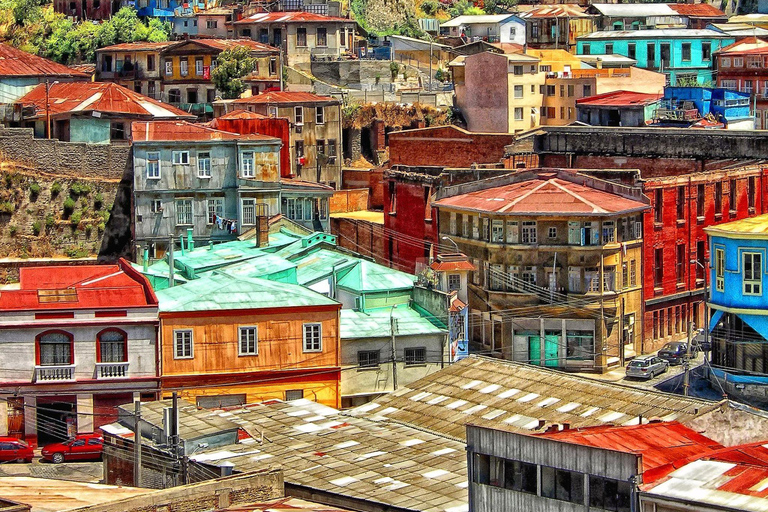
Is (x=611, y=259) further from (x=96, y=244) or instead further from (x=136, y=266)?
(x=96, y=244)

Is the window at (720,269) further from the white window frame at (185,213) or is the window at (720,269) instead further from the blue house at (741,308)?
the white window frame at (185,213)

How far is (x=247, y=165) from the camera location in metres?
89.3

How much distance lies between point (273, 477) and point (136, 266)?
122 ft

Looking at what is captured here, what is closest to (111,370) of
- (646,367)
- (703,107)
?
(646,367)

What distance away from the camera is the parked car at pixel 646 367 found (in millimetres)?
72062

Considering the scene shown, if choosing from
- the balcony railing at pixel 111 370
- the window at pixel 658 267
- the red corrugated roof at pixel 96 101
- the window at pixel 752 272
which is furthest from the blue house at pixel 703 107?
the balcony railing at pixel 111 370

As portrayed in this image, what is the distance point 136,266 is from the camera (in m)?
78.6

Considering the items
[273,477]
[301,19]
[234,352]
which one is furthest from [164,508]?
[301,19]

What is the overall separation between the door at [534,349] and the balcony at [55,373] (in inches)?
831

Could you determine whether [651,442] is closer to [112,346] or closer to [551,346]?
[112,346]

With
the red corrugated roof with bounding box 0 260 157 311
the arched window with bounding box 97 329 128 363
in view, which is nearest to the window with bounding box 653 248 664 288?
the red corrugated roof with bounding box 0 260 157 311

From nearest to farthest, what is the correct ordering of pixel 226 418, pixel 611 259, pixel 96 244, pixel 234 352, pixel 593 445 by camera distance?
pixel 593 445 < pixel 226 418 < pixel 234 352 < pixel 611 259 < pixel 96 244

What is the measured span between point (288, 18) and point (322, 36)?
261cm

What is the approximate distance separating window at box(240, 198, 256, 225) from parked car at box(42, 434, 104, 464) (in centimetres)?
2715
